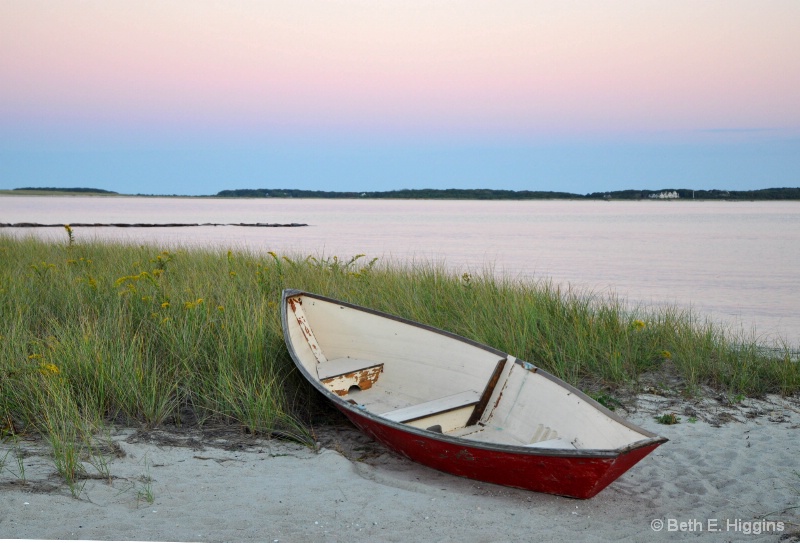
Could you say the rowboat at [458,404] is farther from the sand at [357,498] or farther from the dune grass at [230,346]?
the dune grass at [230,346]

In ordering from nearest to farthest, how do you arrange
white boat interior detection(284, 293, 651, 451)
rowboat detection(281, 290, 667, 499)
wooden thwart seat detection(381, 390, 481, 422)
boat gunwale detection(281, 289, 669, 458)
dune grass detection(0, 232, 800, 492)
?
boat gunwale detection(281, 289, 669, 458)
rowboat detection(281, 290, 667, 499)
white boat interior detection(284, 293, 651, 451)
wooden thwart seat detection(381, 390, 481, 422)
dune grass detection(0, 232, 800, 492)

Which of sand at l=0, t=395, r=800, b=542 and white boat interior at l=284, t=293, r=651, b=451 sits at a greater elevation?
white boat interior at l=284, t=293, r=651, b=451

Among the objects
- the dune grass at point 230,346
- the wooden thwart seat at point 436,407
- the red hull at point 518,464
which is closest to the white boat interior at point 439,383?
the wooden thwart seat at point 436,407

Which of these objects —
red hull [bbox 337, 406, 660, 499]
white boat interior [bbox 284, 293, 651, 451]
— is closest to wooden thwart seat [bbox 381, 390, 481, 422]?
white boat interior [bbox 284, 293, 651, 451]

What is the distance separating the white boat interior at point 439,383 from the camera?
3.86 m

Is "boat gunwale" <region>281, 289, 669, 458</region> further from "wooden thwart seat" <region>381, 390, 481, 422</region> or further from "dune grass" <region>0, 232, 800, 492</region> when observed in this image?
"dune grass" <region>0, 232, 800, 492</region>

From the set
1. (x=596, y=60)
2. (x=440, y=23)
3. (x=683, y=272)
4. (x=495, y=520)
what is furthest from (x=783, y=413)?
(x=683, y=272)

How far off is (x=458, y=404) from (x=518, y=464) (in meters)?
0.89

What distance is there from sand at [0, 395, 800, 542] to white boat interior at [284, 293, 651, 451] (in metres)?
0.35

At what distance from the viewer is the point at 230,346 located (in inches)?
204

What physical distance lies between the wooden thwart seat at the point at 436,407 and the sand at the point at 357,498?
10.8 inches

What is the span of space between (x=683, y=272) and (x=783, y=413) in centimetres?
1317

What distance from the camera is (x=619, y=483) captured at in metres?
3.90

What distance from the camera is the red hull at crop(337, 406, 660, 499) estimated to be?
3279 millimetres
